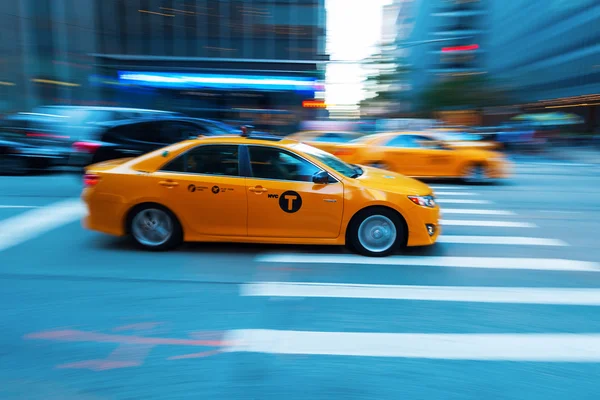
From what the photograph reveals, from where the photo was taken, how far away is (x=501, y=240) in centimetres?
706

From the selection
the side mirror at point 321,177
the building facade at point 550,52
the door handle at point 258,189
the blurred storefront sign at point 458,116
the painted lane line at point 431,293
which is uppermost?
the building facade at point 550,52

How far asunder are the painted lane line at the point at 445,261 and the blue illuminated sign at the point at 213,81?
26.7 metres

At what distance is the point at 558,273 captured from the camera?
563 centimetres

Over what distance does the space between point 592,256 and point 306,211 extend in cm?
369

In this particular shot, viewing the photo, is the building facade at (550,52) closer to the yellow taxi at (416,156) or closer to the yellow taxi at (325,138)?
the yellow taxi at (416,156)

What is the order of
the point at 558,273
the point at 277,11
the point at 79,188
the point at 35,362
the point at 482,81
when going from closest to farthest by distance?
the point at 35,362 < the point at 558,273 < the point at 79,188 < the point at 277,11 < the point at 482,81

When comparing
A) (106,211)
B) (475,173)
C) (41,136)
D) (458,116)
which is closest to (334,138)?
(475,173)

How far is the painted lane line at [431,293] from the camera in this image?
4.75 meters

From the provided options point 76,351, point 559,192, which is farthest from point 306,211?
point 559,192

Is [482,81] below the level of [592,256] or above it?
above

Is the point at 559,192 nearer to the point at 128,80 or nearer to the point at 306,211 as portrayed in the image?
the point at 306,211

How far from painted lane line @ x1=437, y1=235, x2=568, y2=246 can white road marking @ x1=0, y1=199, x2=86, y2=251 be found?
5.59 meters

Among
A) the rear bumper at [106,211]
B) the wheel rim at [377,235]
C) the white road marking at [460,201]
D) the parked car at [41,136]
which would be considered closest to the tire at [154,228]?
the rear bumper at [106,211]

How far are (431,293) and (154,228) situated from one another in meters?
3.36
